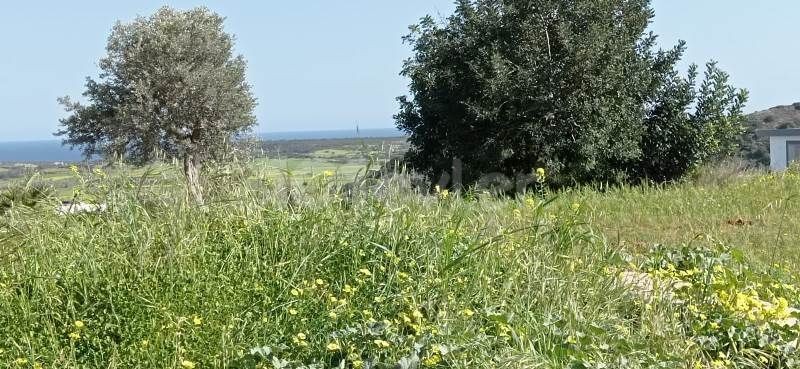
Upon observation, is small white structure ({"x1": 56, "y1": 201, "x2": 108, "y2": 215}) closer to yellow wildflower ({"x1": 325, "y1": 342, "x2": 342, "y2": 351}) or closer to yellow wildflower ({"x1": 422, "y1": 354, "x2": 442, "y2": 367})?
yellow wildflower ({"x1": 325, "y1": 342, "x2": 342, "y2": 351})

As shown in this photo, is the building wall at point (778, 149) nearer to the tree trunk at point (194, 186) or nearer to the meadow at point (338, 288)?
the meadow at point (338, 288)

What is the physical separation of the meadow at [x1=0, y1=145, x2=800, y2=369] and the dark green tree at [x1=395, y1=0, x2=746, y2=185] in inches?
249

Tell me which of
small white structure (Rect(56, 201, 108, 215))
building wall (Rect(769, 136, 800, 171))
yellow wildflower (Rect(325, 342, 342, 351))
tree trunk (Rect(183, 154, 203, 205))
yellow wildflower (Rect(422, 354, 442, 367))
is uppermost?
tree trunk (Rect(183, 154, 203, 205))

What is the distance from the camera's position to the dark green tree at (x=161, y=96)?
794 inches

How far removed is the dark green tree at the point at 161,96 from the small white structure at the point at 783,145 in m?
16.9

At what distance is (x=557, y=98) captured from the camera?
11195mm

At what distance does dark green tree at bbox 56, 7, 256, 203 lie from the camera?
20.2 metres

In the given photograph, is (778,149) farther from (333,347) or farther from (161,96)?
(333,347)

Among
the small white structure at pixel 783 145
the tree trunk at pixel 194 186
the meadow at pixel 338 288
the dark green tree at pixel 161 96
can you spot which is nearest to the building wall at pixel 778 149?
the small white structure at pixel 783 145

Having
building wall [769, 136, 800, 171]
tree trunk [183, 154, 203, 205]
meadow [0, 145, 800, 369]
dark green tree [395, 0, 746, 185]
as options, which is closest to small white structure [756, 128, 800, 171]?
building wall [769, 136, 800, 171]

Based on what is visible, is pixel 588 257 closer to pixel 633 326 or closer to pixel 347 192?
pixel 633 326

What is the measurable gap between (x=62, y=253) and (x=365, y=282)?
156cm

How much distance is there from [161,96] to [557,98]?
12683 mm

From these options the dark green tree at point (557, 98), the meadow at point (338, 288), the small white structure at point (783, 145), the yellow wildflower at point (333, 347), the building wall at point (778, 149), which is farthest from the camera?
the building wall at point (778, 149)
